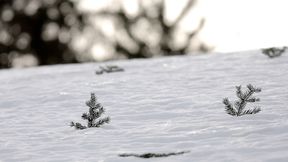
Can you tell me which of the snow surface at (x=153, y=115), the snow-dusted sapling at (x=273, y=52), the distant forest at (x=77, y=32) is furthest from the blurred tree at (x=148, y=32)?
the snow surface at (x=153, y=115)

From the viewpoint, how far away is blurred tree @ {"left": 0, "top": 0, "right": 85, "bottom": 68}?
28391mm

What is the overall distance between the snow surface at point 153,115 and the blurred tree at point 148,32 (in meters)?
19.3

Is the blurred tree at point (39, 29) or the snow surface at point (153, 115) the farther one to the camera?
the blurred tree at point (39, 29)

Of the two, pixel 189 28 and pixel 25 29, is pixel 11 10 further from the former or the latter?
pixel 189 28

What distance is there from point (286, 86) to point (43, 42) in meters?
23.8

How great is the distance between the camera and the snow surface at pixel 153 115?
465cm

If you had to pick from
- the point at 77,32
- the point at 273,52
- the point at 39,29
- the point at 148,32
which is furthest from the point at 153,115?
the point at 148,32

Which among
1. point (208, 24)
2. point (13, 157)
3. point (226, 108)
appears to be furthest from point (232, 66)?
point (208, 24)

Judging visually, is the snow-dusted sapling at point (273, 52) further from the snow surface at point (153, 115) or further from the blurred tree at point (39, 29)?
the blurred tree at point (39, 29)

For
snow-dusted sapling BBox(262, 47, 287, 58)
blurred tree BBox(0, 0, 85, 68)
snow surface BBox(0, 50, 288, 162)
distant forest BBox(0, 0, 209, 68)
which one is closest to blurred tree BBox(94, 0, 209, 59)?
distant forest BBox(0, 0, 209, 68)

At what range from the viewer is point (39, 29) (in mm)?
29094

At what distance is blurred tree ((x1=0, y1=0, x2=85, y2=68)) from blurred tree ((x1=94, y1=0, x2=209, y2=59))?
63.0 inches

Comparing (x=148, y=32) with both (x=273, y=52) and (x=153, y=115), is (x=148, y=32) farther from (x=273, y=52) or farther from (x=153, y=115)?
(x=153, y=115)

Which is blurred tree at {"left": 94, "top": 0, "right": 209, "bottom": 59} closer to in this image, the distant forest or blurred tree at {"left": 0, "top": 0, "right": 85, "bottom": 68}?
the distant forest
